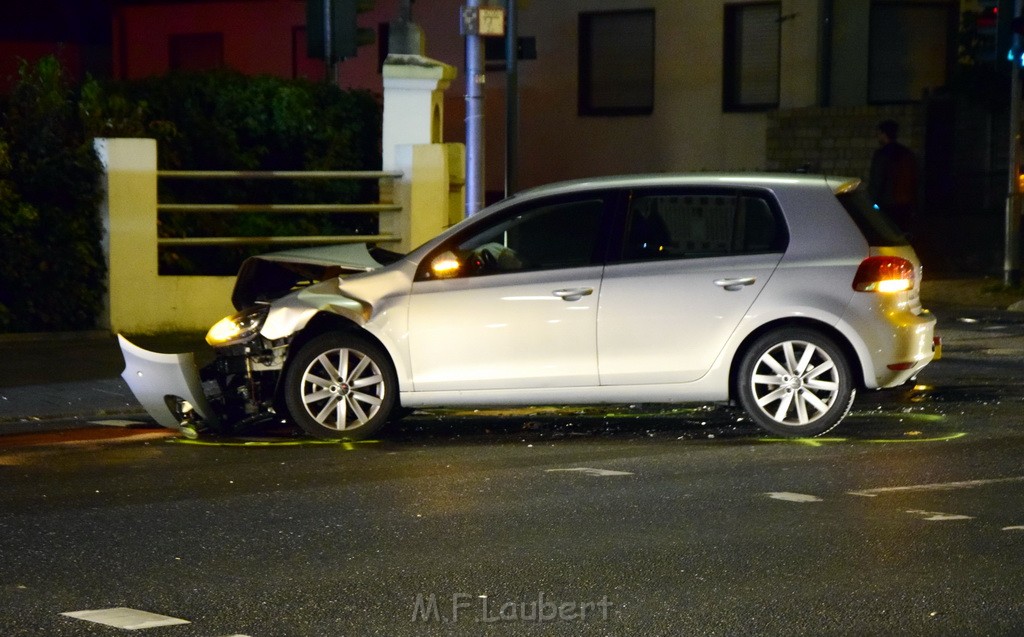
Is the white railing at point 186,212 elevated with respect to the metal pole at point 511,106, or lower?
lower

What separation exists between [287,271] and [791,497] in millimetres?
3782

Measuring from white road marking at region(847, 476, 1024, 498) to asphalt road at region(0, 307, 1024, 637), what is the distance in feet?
0.08

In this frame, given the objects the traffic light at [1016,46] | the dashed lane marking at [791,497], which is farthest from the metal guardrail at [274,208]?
the dashed lane marking at [791,497]

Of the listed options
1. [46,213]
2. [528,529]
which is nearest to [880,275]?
[528,529]

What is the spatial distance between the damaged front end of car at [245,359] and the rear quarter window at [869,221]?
2785 millimetres

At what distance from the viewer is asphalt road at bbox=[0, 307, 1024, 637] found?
6.22 m

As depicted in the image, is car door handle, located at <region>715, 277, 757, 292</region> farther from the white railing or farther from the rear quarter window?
the white railing

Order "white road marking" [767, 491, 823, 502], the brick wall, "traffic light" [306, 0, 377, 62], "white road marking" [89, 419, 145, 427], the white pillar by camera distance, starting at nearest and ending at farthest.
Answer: "white road marking" [767, 491, 823, 502] < "white road marking" [89, 419, 145, 427] < "traffic light" [306, 0, 377, 62] < the white pillar < the brick wall

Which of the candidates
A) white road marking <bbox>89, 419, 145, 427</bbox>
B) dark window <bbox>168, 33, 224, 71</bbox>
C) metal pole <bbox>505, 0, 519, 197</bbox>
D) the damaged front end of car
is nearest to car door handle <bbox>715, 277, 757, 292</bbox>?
the damaged front end of car

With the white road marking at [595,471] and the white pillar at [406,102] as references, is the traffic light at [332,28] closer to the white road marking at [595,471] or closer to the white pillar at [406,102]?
the white pillar at [406,102]

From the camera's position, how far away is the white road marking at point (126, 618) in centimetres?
609

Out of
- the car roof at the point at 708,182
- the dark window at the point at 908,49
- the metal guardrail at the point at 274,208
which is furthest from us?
the dark window at the point at 908,49

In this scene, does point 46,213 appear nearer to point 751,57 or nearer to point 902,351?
point 902,351

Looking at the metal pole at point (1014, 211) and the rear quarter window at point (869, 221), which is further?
the metal pole at point (1014, 211)
